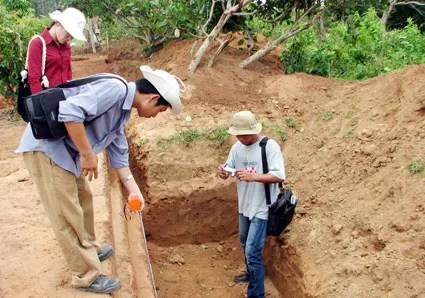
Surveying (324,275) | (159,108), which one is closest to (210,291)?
(324,275)

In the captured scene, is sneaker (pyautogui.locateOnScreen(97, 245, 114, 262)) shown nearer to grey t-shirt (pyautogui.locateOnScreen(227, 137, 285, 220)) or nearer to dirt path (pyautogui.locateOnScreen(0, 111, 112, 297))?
dirt path (pyautogui.locateOnScreen(0, 111, 112, 297))

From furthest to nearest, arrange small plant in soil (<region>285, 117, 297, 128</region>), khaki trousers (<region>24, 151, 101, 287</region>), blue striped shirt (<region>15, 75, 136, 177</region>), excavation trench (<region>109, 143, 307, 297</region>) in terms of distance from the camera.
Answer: small plant in soil (<region>285, 117, 297, 128</region>) < excavation trench (<region>109, 143, 307, 297</region>) < khaki trousers (<region>24, 151, 101, 287</region>) < blue striped shirt (<region>15, 75, 136, 177</region>)

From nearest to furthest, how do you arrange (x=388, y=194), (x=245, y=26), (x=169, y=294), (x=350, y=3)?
(x=388, y=194)
(x=169, y=294)
(x=350, y=3)
(x=245, y=26)

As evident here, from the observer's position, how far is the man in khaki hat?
4219mm

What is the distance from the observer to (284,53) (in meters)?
8.16

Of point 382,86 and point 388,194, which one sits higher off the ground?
point 382,86

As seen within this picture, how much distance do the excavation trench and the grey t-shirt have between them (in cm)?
72

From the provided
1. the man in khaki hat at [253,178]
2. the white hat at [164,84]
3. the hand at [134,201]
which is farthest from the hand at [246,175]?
the white hat at [164,84]

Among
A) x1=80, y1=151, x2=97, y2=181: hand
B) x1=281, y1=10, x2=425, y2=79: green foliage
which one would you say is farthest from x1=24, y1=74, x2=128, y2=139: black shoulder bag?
x1=281, y1=10, x2=425, y2=79: green foliage

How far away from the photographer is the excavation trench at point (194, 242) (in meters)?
5.12

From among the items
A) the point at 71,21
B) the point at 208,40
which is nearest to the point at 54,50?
the point at 71,21

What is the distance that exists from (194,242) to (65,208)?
3.30m

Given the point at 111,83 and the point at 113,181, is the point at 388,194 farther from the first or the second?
the point at 113,181

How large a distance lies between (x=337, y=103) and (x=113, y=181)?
3174mm
